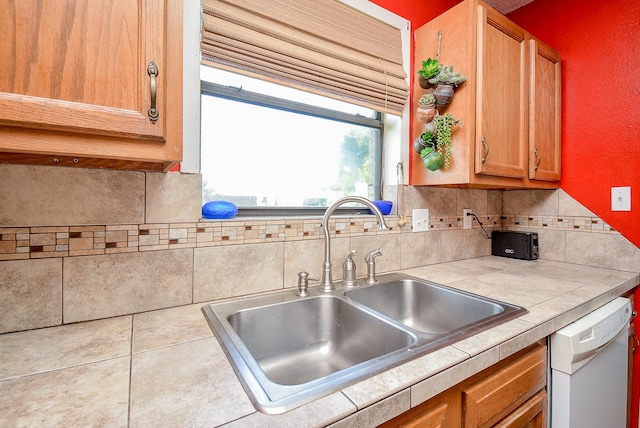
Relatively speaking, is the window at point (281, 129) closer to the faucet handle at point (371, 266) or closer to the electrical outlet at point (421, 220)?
the electrical outlet at point (421, 220)

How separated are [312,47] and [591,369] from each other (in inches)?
63.0

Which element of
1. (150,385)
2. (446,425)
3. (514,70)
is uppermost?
(514,70)

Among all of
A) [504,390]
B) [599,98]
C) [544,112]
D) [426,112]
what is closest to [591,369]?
[504,390]

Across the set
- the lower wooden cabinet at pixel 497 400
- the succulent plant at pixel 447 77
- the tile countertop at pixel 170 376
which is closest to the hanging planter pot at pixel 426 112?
the succulent plant at pixel 447 77

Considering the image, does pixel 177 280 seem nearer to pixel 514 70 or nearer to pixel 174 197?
pixel 174 197

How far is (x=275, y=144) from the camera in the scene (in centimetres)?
141

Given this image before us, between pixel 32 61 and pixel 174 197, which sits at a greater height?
pixel 32 61

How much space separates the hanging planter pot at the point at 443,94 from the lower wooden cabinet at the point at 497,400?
1.06m

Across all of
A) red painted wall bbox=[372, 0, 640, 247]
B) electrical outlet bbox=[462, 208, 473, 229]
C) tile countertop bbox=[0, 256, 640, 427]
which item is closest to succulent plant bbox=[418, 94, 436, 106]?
red painted wall bbox=[372, 0, 640, 247]

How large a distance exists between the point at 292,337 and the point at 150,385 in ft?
1.75

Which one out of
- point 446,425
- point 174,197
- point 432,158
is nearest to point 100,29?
point 174,197

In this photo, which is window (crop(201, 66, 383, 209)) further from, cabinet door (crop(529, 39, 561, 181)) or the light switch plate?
the light switch plate

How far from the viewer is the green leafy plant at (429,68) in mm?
1396

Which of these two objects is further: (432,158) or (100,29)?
(432,158)
